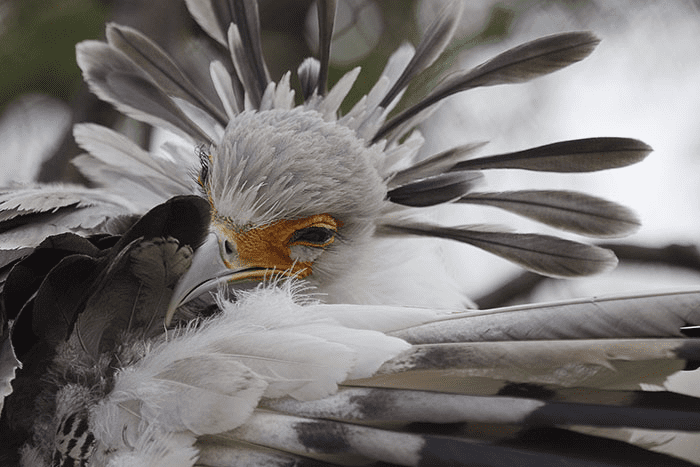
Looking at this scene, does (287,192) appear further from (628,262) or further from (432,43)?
(628,262)

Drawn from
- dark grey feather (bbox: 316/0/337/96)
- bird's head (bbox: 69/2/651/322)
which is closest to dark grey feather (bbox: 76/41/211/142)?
bird's head (bbox: 69/2/651/322)

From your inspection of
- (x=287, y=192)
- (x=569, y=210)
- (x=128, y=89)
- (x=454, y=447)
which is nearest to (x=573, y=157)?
(x=569, y=210)

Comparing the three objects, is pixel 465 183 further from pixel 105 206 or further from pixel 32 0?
pixel 32 0

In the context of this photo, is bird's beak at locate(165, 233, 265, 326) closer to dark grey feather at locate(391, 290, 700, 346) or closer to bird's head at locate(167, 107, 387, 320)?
bird's head at locate(167, 107, 387, 320)

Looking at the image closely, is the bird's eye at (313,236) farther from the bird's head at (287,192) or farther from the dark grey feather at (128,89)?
the dark grey feather at (128,89)

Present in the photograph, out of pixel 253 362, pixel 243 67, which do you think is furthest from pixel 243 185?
pixel 253 362
